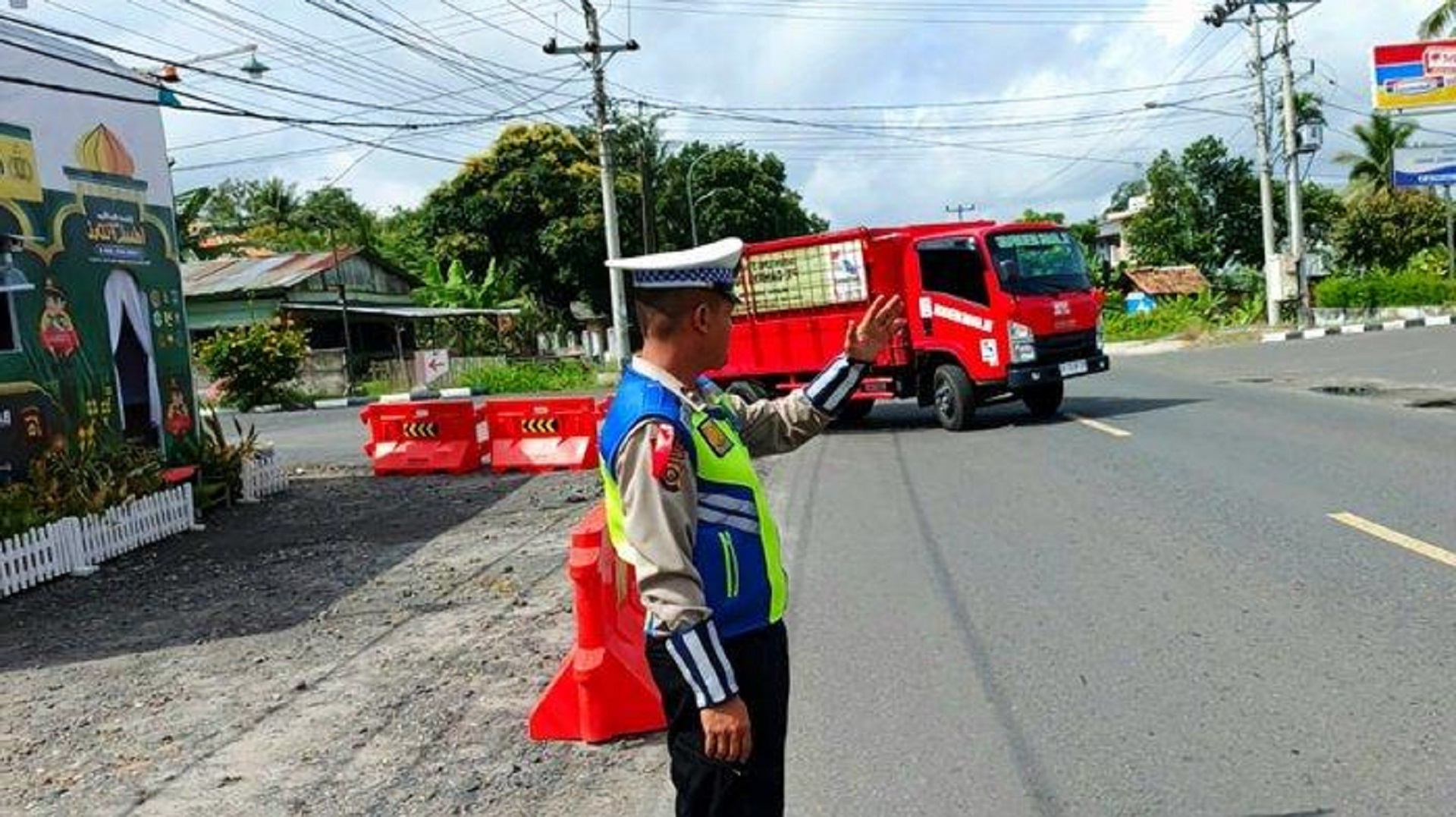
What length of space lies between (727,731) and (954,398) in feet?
44.8

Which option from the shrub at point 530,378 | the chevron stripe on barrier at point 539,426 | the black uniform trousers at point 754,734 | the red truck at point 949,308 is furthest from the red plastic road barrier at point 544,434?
the shrub at point 530,378

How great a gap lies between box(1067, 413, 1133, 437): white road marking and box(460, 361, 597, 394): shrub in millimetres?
20649

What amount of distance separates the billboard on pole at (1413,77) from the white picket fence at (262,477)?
38.4m

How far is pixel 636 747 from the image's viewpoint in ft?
16.4

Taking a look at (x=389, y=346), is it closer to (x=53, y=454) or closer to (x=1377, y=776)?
(x=53, y=454)

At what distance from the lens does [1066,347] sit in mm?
15781

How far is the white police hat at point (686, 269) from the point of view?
268 centimetres

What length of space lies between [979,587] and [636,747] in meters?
2.79

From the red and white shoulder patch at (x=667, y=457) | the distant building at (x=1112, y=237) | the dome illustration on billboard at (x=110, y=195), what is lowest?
the red and white shoulder patch at (x=667, y=457)

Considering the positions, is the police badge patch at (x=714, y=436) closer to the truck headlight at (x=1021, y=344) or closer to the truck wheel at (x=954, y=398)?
the truck headlight at (x=1021, y=344)

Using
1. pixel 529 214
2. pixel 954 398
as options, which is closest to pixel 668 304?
pixel 954 398

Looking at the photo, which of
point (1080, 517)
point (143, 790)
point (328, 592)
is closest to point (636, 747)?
point (143, 790)

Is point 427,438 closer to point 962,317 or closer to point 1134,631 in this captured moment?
point 962,317

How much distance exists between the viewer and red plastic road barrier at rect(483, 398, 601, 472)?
15266mm
